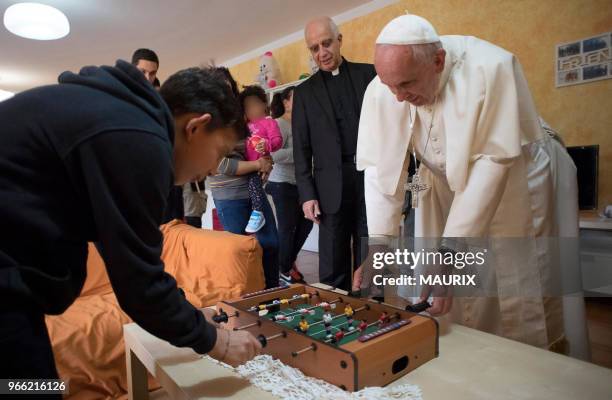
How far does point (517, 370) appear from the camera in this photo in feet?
3.07

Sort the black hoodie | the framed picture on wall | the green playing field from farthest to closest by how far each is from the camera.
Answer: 1. the framed picture on wall
2. the green playing field
3. the black hoodie

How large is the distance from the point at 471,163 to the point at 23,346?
120 cm

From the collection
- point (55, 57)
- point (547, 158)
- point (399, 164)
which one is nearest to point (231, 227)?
point (399, 164)

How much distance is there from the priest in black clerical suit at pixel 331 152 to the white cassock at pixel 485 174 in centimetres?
47

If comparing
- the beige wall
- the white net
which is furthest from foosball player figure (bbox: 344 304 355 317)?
the beige wall

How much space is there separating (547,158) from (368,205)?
0.65 meters

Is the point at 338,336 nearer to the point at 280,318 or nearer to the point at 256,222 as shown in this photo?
the point at 280,318

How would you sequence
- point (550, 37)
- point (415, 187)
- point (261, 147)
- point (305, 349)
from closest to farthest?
1. point (305, 349)
2. point (415, 187)
3. point (261, 147)
4. point (550, 37)

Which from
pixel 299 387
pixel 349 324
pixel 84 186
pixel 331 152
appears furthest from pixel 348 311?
pixel 331 152

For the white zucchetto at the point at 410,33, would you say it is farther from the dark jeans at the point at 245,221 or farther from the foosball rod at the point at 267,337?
the dark jeans at the point at 245,221

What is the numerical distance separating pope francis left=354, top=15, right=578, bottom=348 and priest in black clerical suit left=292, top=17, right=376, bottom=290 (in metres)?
0.46

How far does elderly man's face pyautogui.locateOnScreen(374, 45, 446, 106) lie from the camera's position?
1214 millimetres

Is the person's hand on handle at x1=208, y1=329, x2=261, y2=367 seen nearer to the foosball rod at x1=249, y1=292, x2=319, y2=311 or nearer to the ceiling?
the foosball rod at x1=249, y1=292, x2=319, y2=311

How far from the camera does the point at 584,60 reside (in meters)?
2.71
